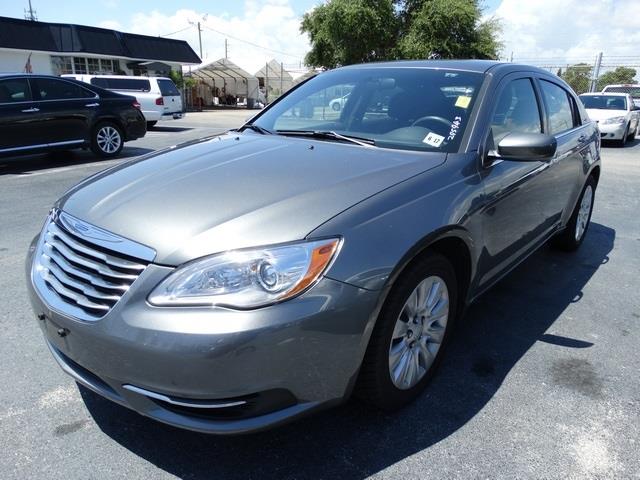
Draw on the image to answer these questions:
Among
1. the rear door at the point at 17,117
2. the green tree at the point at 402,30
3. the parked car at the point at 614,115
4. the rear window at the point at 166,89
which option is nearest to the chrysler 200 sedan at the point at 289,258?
the rear door at the point at 17,117

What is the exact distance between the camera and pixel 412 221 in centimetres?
221

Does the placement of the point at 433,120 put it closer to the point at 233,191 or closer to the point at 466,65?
the point at 466,65

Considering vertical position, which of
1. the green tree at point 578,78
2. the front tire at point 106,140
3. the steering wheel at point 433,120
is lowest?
the front tire at point 106,140

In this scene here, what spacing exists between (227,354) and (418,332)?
1052 mm

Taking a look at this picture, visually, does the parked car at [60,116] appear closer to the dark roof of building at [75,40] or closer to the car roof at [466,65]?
the car roof at [466,65]

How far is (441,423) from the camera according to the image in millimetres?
2414

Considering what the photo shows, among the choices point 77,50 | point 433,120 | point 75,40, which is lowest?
point 433,120

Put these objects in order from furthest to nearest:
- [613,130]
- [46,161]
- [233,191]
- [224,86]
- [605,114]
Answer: [224,86] < [605,114] < [613,130] < [46,161] < [233,191]

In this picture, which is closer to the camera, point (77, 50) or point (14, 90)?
point (14, 90)

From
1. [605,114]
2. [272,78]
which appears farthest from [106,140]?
[272,78]

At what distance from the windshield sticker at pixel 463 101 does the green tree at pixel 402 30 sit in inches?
950

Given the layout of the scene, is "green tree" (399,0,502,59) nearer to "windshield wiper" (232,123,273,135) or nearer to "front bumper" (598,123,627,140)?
"front bumper" (598,123,627,140)

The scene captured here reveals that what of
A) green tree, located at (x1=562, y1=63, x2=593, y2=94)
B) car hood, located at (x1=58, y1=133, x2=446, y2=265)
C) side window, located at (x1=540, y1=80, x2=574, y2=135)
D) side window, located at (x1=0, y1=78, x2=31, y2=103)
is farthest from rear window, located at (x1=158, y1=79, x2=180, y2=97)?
green tree, located at (x1=562, y1=63, x2=593, y2=94)

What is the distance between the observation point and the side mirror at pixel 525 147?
266 centimetres
